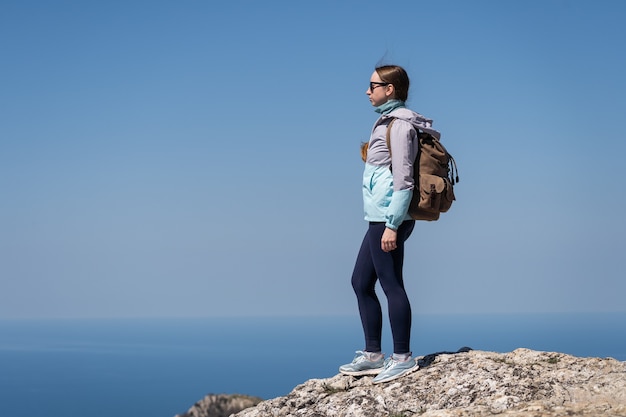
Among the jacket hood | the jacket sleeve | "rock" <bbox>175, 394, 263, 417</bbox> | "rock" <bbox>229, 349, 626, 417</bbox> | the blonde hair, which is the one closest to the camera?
"rock" <bbox>229, 349, 626, 417</bbox>

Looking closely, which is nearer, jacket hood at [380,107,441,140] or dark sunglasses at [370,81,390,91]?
jacket hood at [380,107,441,140]

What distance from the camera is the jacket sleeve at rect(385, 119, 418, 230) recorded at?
9039 mm

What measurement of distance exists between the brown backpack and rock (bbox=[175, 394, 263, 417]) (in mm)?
9113

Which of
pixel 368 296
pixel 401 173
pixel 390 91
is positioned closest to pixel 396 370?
pixel 368 296

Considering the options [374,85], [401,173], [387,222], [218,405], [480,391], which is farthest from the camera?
[218,405]

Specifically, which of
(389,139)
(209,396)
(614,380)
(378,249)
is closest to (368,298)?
(378,249)

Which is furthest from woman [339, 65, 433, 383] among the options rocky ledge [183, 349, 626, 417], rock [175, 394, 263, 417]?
rock [175, 394, 263, 417]

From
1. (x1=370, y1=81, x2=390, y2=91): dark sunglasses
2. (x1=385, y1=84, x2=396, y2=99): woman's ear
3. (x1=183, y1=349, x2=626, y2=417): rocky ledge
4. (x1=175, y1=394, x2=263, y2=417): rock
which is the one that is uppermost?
(x1=370, y1=81, x2=390, y2=91): dark sunglasses

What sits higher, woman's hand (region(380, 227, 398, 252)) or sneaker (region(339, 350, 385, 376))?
woman's hand (region(380, 227, 398, 252))

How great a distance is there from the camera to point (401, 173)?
9.04 meters

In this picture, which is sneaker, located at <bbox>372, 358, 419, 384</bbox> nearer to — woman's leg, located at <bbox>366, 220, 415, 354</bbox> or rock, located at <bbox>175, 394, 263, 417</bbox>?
woman's leg, located at <bbox>366, 220, 415, 354</bbox>

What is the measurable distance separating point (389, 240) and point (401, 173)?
2.73ft

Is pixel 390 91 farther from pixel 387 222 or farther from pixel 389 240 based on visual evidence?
pixel 389 240

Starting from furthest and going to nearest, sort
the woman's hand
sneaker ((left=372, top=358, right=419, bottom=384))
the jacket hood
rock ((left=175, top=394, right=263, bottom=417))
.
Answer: rock ((left=175, top=394, right=263, bottom=417)), sneaker ((left=372, top=358, right=419, bottom=384)), the jacket hood, the woman's hand
